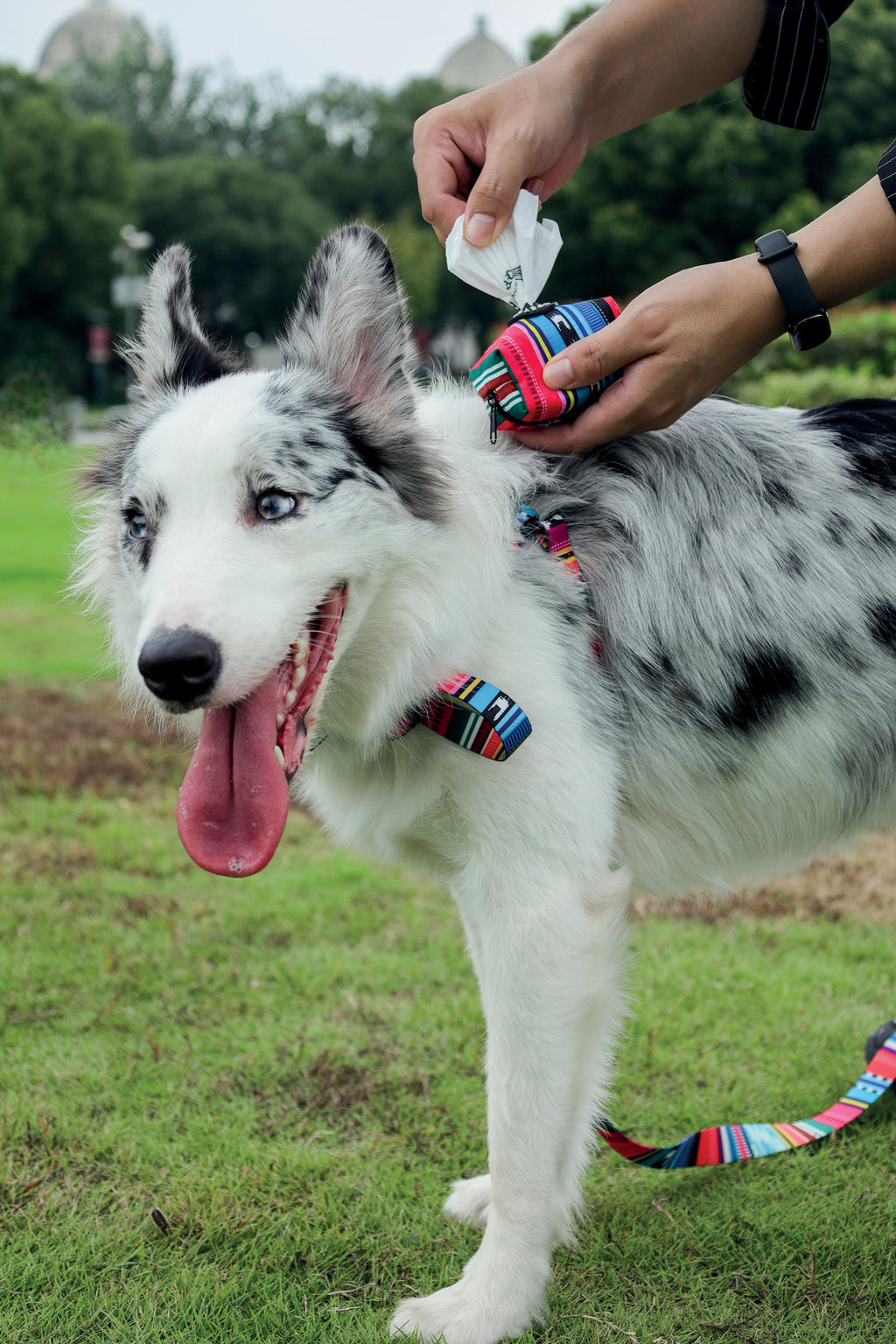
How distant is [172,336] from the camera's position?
8.82ft

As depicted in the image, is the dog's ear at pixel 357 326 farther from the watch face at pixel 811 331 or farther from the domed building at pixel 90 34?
the domed building at pixel 90 34

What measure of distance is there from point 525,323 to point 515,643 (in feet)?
2.34

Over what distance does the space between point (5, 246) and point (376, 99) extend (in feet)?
117

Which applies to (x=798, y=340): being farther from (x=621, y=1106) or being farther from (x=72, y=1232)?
(x=72, y=1232)

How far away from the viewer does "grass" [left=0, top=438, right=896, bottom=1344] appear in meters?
2.53

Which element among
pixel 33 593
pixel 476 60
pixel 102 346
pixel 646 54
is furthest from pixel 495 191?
pixel 476 60

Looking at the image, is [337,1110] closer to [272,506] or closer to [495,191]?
[272,506]

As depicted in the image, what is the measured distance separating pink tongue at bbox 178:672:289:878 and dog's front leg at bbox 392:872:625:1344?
54 centimetres

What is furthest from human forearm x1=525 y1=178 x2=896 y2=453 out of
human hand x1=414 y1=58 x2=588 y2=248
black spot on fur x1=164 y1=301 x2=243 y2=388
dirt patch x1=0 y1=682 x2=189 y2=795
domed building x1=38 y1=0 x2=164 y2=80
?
domed building x1=38 y1=0 x2=164 y2=80

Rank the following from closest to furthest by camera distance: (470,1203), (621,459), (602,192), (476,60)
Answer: (621,459) < (470,1203) < (602,192) < (476,60)

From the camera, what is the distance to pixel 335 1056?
354 centimetres

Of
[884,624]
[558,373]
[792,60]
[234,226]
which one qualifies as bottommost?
[884,624]

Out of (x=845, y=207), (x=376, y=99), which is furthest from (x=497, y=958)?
(x=376, y=99)

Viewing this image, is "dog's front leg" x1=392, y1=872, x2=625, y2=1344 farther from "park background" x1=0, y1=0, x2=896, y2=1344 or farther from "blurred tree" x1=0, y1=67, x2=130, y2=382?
"blurred tree" x1=0, y1=67, x2=130, y2=382
